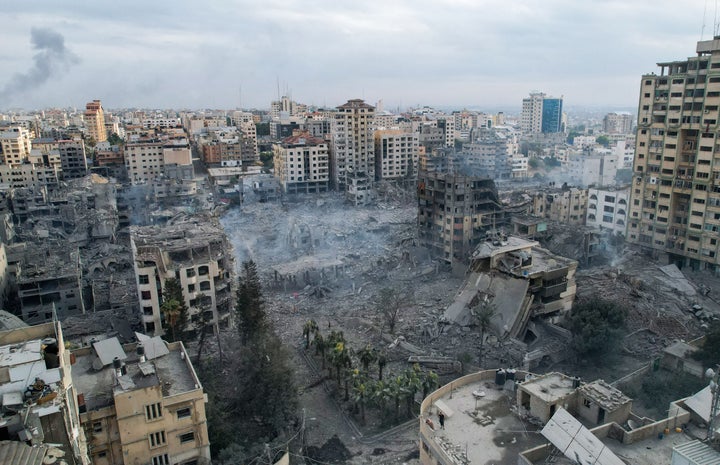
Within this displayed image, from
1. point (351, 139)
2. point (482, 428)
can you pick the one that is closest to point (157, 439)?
point (482, 428)

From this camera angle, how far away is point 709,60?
108 feet

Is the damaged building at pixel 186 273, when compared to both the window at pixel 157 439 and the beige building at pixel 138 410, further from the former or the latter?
the window at pixel 157 439

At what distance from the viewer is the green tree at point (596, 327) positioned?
23.8 metres

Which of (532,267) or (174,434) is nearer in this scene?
(174,434)

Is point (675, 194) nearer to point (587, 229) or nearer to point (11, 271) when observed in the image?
point (587, 229)

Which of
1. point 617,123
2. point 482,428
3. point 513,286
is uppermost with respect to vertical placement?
point 617,123

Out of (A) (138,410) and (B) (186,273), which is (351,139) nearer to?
(B) (186,273)

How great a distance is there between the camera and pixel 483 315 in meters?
23.9

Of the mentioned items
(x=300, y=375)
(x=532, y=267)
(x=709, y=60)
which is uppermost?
(x=709, y=60)

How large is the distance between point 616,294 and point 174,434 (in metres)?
25.7

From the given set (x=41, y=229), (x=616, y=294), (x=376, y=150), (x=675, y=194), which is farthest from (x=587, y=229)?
(x=41, y=229)

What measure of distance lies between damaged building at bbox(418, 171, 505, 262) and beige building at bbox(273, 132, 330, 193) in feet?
91.7

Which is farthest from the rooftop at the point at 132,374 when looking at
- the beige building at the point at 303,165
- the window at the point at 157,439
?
the beige building at the point at 303,165

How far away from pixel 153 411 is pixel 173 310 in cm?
862
